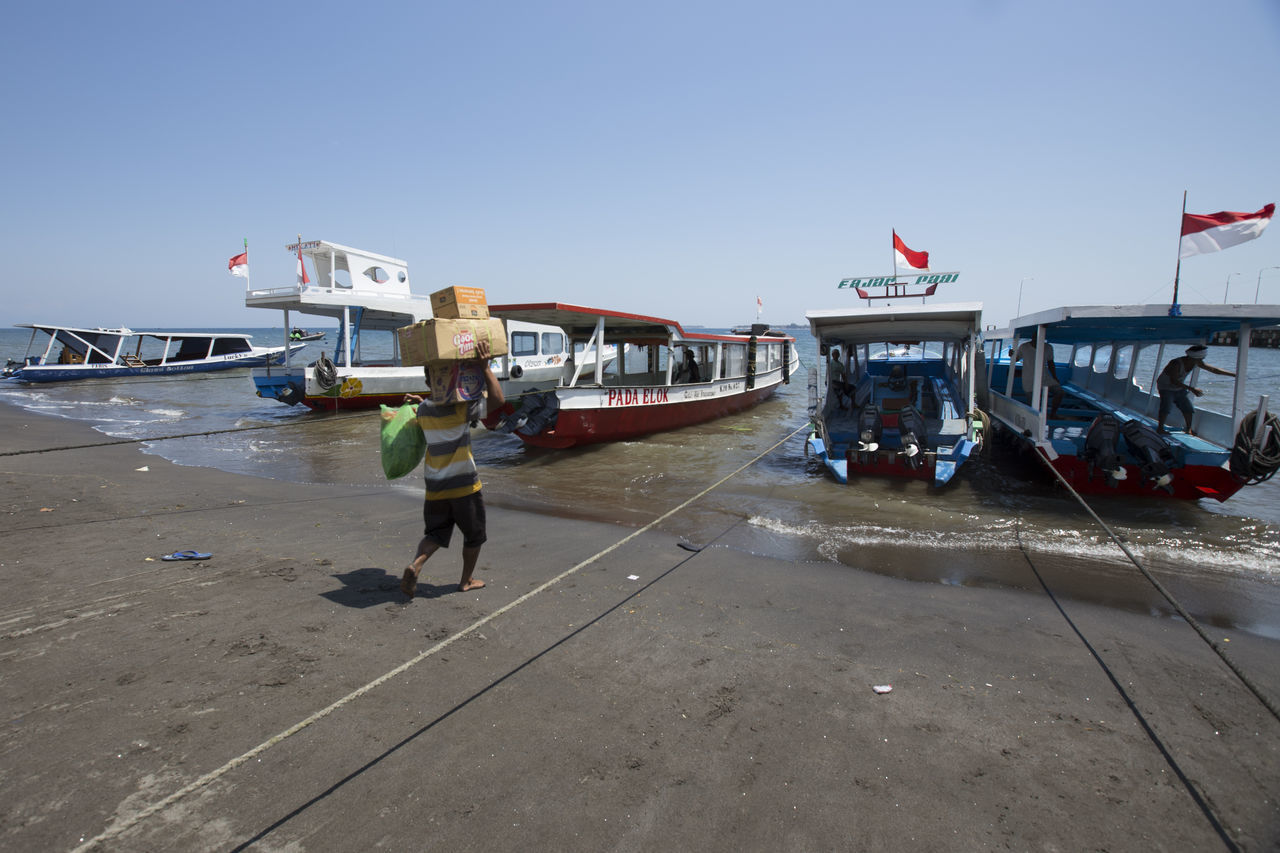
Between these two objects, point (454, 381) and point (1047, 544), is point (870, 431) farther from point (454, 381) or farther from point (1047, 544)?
point (454, 381)

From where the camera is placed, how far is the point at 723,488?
9.53 metres

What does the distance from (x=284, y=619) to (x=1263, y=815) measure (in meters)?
5.30

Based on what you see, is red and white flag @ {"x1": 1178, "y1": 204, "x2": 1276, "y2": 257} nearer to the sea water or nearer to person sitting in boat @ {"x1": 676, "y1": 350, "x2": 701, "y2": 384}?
the sea water

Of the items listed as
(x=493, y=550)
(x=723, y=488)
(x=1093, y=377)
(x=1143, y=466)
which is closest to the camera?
(x=493, y=550)

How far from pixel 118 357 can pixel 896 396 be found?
111 ft

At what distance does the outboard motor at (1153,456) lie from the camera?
26.2ft

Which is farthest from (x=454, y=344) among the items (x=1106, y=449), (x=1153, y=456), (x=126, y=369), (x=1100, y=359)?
(x=126, y=369)

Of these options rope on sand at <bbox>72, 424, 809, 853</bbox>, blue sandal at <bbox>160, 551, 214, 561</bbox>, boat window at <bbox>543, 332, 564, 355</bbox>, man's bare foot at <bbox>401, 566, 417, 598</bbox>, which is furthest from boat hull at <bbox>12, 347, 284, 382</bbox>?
rope on sand at <bbox>72, 424, 809, 853</bbox>

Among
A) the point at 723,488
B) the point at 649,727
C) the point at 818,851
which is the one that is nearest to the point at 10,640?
the point at 649,727

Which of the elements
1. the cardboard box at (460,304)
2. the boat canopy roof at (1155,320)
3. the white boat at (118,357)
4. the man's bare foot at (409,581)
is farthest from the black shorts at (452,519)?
the white boat at (118,357)

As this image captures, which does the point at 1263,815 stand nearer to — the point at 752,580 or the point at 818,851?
the point at 818,851

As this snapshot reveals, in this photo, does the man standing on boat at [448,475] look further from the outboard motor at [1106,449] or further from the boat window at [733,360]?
the boat window at [733,360]

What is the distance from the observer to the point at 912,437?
981 centimetres

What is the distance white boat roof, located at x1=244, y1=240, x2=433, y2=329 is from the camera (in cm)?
1727
